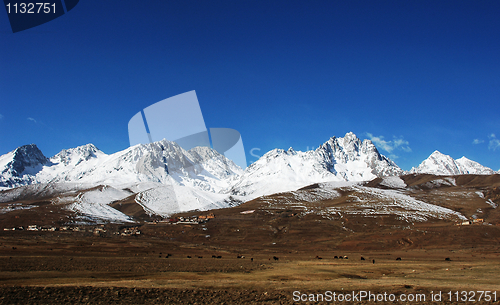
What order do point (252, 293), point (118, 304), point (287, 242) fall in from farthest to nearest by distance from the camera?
point (287, 242)
point (252, 293)
point (118, 304)

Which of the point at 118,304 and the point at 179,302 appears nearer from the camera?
Answer: the point at 118,304

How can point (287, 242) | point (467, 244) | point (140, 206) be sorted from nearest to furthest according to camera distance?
point (467, 244) → point (287, 242) → point (140, 206)

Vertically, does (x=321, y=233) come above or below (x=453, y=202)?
below

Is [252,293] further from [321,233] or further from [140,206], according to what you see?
[140,206]

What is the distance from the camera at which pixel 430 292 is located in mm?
17516

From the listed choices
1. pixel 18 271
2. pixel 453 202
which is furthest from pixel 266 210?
→ pixel 18 271

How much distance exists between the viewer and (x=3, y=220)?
103 metres

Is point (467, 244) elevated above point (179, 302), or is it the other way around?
point (179, 302)

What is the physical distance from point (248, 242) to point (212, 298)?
67767mm

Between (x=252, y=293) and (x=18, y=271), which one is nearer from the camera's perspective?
(x=252, y=293)

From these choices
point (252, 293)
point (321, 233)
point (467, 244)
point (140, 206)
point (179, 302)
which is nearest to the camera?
point (179, 302)

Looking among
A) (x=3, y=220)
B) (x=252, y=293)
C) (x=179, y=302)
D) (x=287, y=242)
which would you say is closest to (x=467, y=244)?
(x=287, y=242)

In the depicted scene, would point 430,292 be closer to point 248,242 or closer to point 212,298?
point 212,298

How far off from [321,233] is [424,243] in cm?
2807
